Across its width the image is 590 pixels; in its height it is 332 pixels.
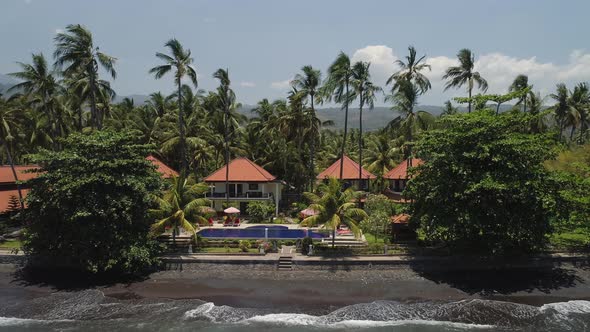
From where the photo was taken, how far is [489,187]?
69.6ft

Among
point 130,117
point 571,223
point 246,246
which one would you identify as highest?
point 130,117

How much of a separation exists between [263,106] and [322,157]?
11.4 meters

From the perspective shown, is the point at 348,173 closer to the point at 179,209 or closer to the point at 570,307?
the point at 179,209

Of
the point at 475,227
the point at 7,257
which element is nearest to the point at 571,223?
the point at 475,227

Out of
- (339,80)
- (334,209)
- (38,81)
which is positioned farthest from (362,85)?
(38,81)

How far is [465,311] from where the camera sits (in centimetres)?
1912

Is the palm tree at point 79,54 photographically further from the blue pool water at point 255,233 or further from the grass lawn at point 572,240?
the grass lawn at point 572,240

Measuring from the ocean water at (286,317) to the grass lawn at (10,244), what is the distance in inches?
345

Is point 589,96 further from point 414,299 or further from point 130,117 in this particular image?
point 130,117

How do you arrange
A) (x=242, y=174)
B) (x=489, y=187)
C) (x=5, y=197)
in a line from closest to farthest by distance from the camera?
(x=489, y=187) < (x=5, y=197) < (x=242, y=174)

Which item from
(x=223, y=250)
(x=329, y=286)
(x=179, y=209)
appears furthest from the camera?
(x=223, y=250)

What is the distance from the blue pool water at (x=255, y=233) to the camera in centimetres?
2928

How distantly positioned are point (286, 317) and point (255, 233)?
37.6 feet

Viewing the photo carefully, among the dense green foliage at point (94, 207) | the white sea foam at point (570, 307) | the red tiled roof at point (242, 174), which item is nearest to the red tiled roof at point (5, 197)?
the dense green foliage at point (94, 207)
